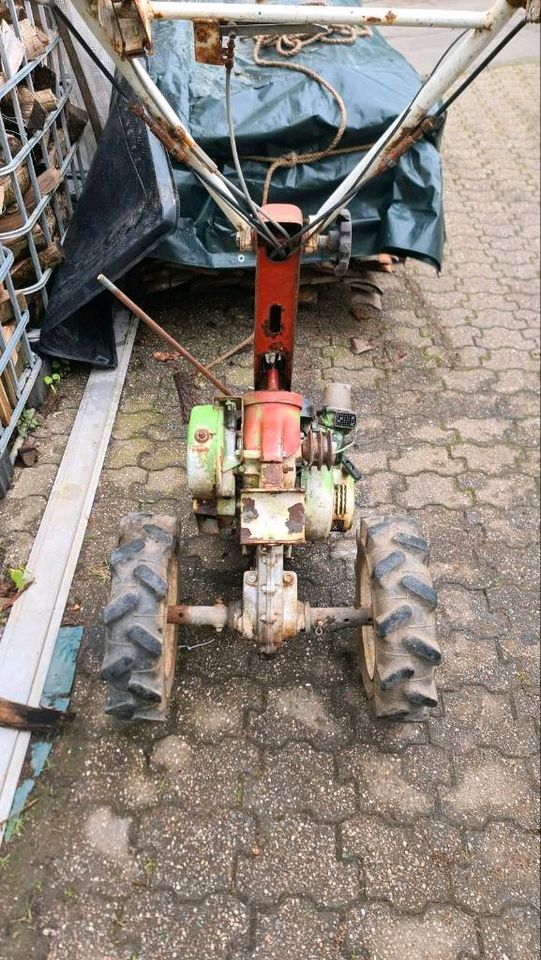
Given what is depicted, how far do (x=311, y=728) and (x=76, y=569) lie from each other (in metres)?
1.24

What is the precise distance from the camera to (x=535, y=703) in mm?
2721

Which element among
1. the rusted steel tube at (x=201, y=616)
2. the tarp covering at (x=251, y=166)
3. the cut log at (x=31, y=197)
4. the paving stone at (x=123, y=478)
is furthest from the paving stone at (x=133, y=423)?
the rusted steel tube at (x=201, y=616)

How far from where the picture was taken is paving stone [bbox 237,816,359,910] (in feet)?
7.16

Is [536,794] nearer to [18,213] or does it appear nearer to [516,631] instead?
[516,631]

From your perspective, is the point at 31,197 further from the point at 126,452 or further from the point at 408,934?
the point at 408,934

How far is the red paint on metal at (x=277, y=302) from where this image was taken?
88.0 inches

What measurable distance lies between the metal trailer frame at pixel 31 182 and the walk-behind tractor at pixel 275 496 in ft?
4.34

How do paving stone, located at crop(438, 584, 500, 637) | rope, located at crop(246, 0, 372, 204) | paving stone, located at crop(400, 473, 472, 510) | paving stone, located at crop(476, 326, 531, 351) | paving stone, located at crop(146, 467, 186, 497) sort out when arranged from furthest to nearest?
paving stone, located at crop(476, 326, 531, 351)
rope, located at crop(246, 0, 372, 204)
paving stone, located at crop(400, 473, 472, 510)
paving stone, located at crop(146, 467, 186, 497)
paving stone, located at crop(438, 584, 500, 637)

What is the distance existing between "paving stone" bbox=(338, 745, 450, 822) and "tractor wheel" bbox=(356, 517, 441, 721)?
320 mm

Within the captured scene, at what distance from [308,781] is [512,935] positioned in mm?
787

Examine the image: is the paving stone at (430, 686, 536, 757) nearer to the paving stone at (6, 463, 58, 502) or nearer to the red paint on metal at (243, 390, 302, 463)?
the red paint on metal at (243, 390, 302, 463)

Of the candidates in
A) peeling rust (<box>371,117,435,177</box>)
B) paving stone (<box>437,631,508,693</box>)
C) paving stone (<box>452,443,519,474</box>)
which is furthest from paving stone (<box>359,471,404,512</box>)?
peeling rust (<box>371,117,435,177</box>)

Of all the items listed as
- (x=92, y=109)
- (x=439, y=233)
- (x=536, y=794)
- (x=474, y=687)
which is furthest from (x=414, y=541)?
(x=92, y=109)

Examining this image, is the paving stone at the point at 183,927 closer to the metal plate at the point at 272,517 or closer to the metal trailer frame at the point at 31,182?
the metal plate at the point at 272,517
